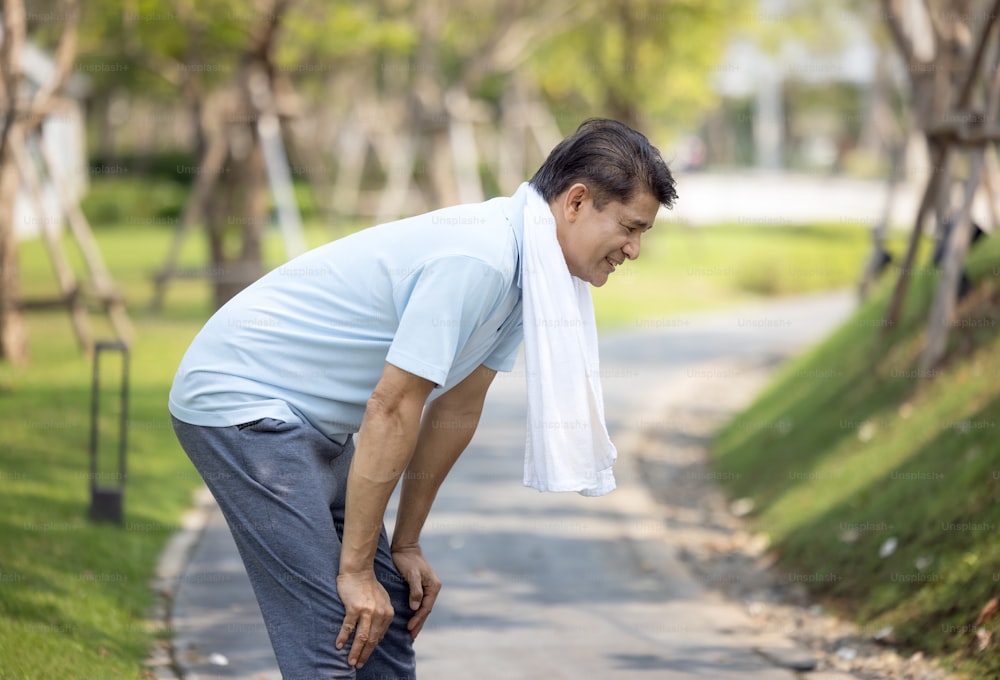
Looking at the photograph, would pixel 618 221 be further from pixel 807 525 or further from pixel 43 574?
pixel 807 525

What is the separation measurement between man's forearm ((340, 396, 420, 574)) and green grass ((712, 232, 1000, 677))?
257 centimetres

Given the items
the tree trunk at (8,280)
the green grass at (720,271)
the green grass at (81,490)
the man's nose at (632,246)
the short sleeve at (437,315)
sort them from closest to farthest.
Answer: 1. the short sleeve at (437,315)
2. the man's nose at (632,246)
3. the green grass at (81,490)
4. the tree trunk at (8,280)
5. the green grass at (720,271)

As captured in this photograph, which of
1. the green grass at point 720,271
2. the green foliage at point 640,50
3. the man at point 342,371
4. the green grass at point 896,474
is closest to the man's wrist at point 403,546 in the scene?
the man at point 342,371

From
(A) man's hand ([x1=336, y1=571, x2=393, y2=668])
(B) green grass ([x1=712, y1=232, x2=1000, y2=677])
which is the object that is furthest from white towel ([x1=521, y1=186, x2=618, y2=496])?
(B) green grass ([x1=712, y1=232, x2=1000, y2=677])

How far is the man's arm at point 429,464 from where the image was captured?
10.4 feet

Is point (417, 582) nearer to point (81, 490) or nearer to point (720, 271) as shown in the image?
point (81, 490)

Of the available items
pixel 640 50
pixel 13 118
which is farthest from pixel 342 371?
pixel 640 50

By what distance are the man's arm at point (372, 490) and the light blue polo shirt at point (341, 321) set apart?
9 centimetres

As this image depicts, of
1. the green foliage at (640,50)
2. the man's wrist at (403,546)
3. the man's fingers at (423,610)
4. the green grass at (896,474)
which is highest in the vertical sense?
the green foliage at (640,50)

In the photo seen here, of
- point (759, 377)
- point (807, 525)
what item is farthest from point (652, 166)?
point (759, 377)

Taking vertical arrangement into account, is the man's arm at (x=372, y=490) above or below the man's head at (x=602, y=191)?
below

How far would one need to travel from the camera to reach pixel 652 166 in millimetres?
2848

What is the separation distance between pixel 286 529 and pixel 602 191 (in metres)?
1.04

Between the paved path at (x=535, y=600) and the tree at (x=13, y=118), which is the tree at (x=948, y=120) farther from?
the tree at (x=13, y=118)
